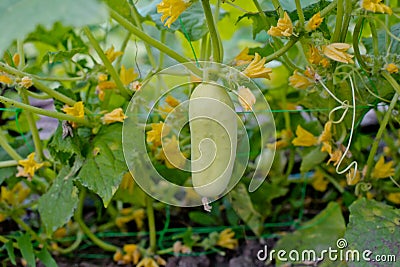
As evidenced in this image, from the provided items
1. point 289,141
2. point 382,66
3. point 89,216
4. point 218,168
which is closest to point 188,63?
point 218,168

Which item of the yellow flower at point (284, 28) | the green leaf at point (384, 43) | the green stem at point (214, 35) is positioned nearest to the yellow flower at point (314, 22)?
the yellow flower at point (284, 28)

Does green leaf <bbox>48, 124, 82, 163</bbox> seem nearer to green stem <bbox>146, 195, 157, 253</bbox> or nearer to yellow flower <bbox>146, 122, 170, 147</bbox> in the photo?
yellow flower <bbox>146, 122, 170, 147</bbox>

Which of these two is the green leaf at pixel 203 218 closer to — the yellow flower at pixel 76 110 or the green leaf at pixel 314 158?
the green leaf at pixel 314 158

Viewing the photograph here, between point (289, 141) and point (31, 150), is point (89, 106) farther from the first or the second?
point (289, 141)

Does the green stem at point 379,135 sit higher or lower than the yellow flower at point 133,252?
higher

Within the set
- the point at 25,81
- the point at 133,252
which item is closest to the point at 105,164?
the point at 25,81

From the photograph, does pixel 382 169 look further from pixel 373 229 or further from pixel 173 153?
pixel 173 153

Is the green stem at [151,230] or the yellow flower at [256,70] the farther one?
the green stem at [151,230]
